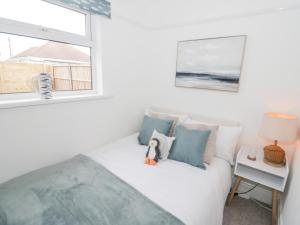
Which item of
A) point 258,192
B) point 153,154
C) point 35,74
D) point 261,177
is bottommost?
point 258,192

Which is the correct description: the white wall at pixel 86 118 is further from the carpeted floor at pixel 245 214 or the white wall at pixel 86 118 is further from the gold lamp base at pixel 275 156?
the gold lamp base at pixel 275 156

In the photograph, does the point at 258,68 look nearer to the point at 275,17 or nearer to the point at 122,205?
the point at 275,17

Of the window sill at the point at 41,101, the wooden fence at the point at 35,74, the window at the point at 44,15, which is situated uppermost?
the window at the point at 44,15

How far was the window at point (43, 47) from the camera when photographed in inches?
57.2

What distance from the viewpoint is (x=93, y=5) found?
179 cm

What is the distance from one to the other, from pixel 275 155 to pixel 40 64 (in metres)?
2.43

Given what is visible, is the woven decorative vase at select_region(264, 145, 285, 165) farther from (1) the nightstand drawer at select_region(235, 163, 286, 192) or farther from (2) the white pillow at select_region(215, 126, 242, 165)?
(2) the white pillow at select_region(215, 126, 242, 165)

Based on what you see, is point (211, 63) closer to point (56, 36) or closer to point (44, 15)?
point (56, 36)

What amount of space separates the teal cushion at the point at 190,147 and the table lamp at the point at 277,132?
1.71 ft

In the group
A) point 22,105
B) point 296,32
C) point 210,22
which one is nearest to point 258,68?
point 296,32

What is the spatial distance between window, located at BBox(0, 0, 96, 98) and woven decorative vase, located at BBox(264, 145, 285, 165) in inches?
81.7

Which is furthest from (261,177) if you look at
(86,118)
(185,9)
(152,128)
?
(185,9)

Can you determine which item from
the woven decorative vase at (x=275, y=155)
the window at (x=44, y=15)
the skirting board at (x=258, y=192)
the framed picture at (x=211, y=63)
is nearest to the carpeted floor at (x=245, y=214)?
the skirting board at (x=258, y=192)

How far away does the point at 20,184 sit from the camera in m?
1.27
